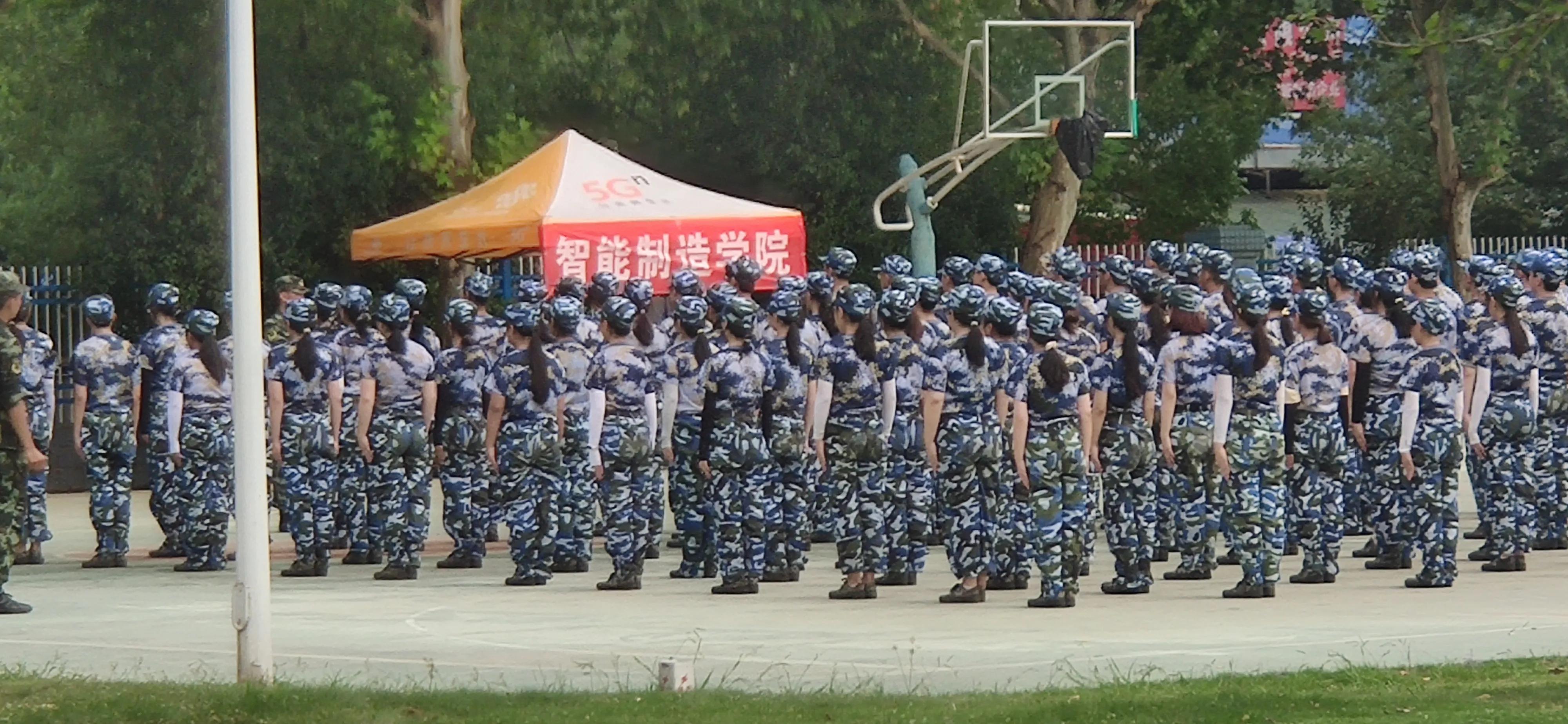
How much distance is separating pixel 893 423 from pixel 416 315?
3902mm

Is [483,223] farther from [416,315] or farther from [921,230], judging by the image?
[416,315]

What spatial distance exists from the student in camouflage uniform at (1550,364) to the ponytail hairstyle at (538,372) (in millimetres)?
6254

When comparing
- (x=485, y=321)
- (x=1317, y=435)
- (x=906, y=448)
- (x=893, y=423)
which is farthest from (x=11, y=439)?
(x=1317, y=435)

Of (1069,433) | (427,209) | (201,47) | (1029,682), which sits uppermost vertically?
(201,47)

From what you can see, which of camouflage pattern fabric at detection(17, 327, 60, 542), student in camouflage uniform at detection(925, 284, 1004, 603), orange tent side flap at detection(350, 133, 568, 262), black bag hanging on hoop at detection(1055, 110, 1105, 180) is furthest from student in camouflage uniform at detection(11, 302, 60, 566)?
black bag hanging on hoop at detection(1055, 110, 1105, 180)

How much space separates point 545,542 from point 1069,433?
394 centimetres

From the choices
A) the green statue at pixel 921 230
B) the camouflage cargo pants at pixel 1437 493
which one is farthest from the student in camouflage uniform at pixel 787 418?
the green statue at pixel 921 230

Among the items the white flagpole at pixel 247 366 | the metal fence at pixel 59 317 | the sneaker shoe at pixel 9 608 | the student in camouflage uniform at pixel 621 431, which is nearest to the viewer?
the white flagpole at pixel 247 366

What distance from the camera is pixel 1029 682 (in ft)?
38.7

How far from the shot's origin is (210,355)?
728 inches

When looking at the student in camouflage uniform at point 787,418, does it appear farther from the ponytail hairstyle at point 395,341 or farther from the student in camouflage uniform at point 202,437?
the student in camouflage uniform at point 202,437

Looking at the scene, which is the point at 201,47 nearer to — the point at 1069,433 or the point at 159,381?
the point at 159,381

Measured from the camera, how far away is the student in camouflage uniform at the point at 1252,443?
15703 millimetres

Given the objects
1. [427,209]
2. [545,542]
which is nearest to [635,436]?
[545,542]
